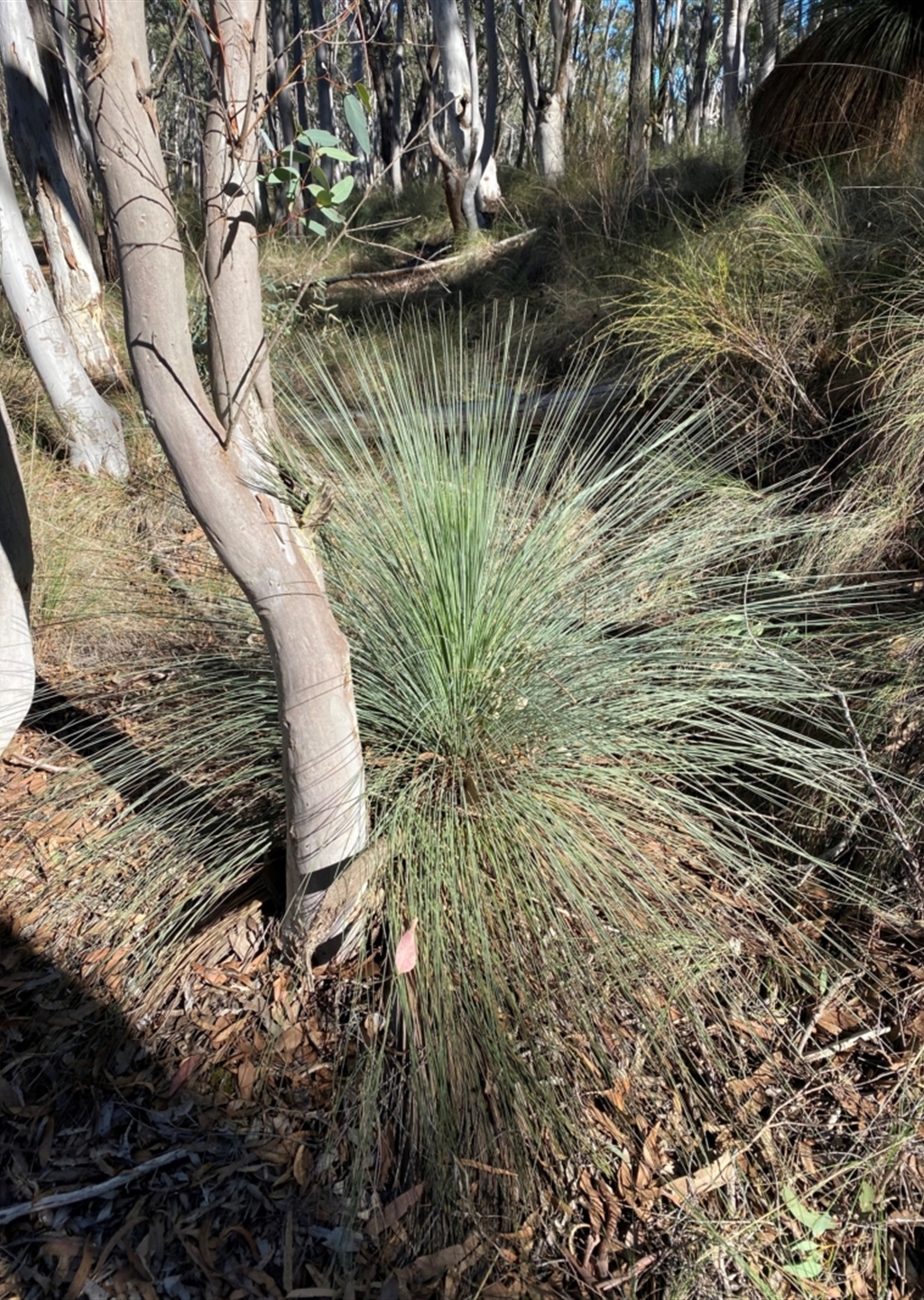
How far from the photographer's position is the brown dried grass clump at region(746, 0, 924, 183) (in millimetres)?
4609

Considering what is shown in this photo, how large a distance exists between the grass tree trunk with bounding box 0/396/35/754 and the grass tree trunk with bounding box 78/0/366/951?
1.08m

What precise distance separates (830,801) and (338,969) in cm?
121

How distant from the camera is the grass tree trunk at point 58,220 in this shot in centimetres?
466

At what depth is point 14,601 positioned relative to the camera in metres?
2.30

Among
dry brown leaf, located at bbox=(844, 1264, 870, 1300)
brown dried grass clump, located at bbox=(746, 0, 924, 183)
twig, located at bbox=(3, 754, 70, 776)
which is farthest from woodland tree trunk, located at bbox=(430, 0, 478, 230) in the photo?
dry brown leaf, located at bbox=(844, 1264, 870, 1300)

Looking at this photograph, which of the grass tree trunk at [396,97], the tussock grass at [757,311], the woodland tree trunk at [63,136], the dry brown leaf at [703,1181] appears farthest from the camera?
the grass tree trunk at [396,97]

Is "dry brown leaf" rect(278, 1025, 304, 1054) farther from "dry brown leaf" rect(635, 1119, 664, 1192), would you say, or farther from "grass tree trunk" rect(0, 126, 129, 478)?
"grass tree trunk" rect(0, 126, 129, 478)

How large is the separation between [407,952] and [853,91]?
529 cm

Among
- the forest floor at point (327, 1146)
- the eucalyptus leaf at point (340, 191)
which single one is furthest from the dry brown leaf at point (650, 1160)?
the eucalyptus leaf at point (340, 191)

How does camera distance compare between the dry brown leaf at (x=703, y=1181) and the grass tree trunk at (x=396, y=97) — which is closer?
the dry brown leaf at (x=703, y=1181)

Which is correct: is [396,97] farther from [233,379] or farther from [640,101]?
[233,379]

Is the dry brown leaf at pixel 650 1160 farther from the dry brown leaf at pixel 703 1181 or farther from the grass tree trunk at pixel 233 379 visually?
the grass tree trunk at pixel 233 379

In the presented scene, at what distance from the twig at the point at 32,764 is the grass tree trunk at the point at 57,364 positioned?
89.2 inches

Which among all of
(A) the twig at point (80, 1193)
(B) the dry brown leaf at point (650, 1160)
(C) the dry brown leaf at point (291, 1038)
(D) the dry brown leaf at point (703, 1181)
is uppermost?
(C) the dry brown leaf at point (291, 1038)
